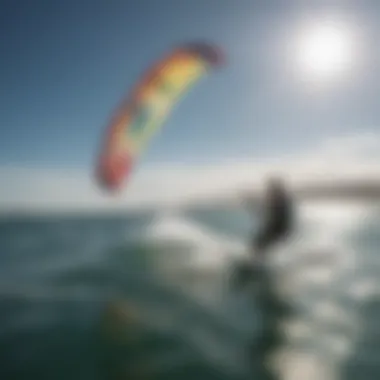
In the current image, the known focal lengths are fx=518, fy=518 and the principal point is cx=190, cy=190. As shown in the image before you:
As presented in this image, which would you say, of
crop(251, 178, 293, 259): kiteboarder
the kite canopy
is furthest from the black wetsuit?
the kite canopy

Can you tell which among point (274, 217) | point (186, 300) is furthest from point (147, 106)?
point (186, 300)

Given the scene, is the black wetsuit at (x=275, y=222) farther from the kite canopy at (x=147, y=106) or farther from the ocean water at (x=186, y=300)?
the kite canopy at (x=147, y=106)

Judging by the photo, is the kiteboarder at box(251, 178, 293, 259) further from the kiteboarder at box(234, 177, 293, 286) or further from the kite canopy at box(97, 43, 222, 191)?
the kite canopy at box(97, 43, 222, 191)

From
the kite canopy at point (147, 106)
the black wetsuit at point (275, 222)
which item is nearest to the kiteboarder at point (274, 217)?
the black wetsuit at point (275, 222)

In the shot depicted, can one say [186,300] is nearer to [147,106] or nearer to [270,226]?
[270,226]

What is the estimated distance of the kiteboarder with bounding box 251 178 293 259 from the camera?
188 centimetres

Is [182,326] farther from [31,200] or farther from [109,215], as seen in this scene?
[31,200]

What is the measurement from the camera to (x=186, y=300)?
1.91 m

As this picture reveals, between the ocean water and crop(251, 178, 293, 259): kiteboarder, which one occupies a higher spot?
crop(251, 178, 293, 259): kiteboarder

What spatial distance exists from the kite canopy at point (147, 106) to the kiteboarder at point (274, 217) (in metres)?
0.47

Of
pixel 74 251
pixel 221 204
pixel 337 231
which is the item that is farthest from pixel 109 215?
pixel 337 231

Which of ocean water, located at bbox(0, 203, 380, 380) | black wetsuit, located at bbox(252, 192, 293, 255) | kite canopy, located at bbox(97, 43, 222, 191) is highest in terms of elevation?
kite canopy, located at bbox(97, 43, 222, 191)

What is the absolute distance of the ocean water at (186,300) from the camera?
5.92 ft

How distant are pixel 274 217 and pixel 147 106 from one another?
61 centimetres
